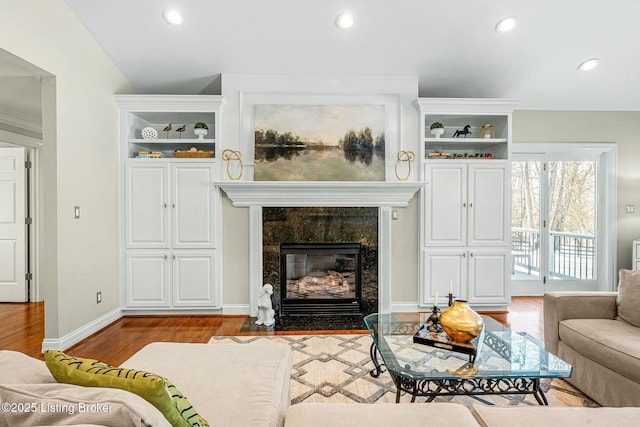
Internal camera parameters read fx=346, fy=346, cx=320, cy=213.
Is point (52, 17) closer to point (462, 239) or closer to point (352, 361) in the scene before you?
point (352, 361)

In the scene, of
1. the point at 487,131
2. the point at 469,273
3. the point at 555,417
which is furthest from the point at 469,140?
the point at 555,417

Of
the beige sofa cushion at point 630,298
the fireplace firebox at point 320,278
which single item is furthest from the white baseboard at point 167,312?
the beige sofa cushion at point 630,298

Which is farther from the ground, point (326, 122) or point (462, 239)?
point (326, 122)

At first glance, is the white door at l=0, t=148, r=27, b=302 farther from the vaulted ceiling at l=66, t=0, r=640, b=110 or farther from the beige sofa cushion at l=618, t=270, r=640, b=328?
the beige sofa cushion at l=618, t=270, r=640, b=328

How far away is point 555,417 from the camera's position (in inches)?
43.1

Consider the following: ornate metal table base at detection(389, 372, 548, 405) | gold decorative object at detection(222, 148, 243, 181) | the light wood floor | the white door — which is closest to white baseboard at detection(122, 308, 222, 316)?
the light wood floor

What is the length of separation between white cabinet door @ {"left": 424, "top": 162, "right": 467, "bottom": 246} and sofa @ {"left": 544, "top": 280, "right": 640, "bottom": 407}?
148 cm

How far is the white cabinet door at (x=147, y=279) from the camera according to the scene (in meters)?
3.80

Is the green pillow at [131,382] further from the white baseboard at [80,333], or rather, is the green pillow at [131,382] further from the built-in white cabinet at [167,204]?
the built-in white cabinet at [167,204]

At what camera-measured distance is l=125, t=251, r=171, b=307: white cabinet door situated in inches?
150

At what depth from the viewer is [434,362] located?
5.86 feet

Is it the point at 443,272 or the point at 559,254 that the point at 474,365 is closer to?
the point at 443,272

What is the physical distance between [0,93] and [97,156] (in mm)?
1158

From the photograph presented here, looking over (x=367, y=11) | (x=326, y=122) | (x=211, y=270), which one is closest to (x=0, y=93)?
(x=211, y=270)
